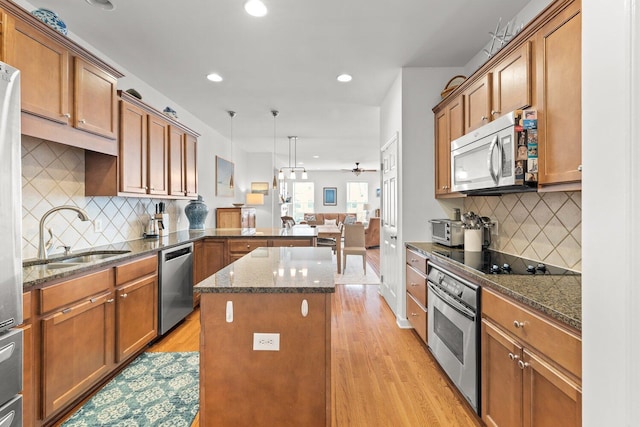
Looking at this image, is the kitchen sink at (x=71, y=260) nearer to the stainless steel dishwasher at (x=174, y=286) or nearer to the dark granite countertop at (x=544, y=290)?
the stainless steel dishwasher at (x=174, y=286)

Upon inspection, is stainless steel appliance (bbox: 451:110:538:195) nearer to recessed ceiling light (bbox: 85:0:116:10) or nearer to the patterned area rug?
the patterned area rug

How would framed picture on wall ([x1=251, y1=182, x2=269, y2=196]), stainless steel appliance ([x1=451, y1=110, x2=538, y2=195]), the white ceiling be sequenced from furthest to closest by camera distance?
framed picture on wall ([x1=251, y1=182, x2=269, y2=196])
the white ceiling
stainless steel appliance ([x1=451, y1=110, x2=538, y2=195])

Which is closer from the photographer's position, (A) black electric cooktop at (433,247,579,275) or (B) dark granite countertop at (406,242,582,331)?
(B) dark granite countertop at (406,242,582,331)

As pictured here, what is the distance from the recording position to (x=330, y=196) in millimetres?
12758

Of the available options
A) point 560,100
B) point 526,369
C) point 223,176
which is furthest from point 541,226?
point 223,176

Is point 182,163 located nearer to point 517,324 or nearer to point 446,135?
point 446,135

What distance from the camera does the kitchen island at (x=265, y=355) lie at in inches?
57.7

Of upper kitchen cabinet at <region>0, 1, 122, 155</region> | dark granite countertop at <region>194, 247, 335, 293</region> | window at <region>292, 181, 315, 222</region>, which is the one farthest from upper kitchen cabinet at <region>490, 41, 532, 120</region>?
window at <region>292, 181, 315, 222</region>

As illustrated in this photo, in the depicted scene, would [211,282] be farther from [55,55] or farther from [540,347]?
[55,55]

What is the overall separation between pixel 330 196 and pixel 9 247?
38.2ft

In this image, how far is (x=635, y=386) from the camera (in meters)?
0.72

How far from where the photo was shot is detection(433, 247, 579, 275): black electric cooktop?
5.95 feet

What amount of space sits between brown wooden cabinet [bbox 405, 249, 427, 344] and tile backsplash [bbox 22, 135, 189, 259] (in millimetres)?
2874

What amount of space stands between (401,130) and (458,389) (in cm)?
237
